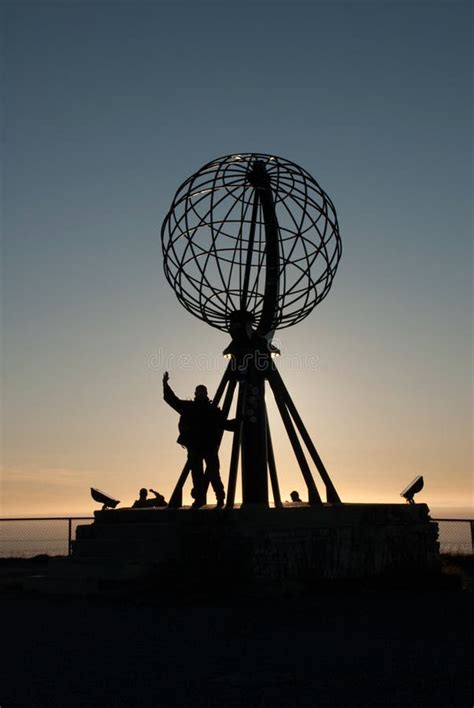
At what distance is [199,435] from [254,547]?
2634 millimetres

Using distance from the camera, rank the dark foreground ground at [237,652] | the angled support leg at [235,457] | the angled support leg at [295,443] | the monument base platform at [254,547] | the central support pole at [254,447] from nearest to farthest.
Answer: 1. the dark foreground ground at [237,652]
2. the monument base platform at [254,547]
3. the angled support leg at [235,457]
4. the angled support leg at [295,443]
5. the central support pole at [254,447]

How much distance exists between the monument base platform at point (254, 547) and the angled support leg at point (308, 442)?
1538mm

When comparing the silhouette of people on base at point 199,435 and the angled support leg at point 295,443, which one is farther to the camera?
the angled support leg at point 295,443

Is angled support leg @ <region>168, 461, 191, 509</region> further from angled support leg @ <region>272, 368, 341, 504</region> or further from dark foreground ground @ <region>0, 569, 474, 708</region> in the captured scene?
dark foreground ground @ <region>0, 569, 474, 708</region>

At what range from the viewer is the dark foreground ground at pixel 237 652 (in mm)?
4734

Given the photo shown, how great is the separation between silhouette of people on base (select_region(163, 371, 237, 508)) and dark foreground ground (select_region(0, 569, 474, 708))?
2.98m

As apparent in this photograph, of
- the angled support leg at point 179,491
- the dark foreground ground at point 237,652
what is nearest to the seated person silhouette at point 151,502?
the angled support leg at point 179,491

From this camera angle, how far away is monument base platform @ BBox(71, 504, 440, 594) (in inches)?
367

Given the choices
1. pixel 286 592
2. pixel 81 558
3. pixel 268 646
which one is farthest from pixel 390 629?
pixel 81 558

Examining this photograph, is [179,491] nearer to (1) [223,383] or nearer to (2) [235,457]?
(2) [235,457]

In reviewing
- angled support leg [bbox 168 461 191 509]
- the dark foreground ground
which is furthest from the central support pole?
the dark foreground ground

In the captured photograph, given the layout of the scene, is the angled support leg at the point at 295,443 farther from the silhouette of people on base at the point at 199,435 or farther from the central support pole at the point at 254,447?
the silhouette of people on base at the point at 199,435

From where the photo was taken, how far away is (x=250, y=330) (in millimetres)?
13086

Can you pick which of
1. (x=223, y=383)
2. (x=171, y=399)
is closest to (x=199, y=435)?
(x=171, y=399)
